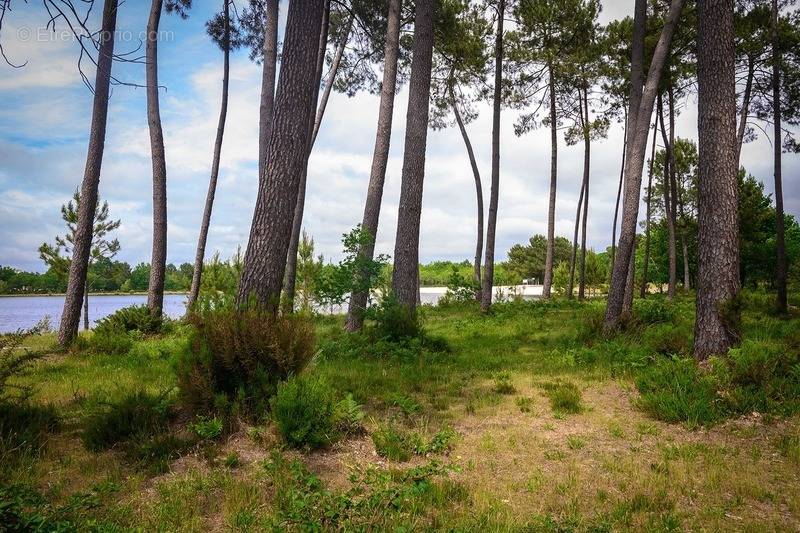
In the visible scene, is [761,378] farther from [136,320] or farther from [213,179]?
[213,179]

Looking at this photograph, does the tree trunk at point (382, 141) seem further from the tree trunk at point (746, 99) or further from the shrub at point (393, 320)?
the tree trunk at point (746, 99)

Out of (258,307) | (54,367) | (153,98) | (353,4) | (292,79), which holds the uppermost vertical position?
(353,4)

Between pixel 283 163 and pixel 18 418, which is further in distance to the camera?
pixel 283 163

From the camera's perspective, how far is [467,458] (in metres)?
3.75

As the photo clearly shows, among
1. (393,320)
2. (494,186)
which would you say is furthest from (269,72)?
(494,186)

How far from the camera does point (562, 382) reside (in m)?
6.08

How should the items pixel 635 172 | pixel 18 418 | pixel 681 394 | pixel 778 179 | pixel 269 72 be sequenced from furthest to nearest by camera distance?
pixel 778 179 < pixel 269 72 < pixel 635 172 < pixel 681 394 < pixel 18 418

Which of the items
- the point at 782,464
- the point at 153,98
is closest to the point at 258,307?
the point at 782,464

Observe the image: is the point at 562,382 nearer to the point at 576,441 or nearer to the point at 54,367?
the point at 576,441

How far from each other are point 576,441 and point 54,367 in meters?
7.93

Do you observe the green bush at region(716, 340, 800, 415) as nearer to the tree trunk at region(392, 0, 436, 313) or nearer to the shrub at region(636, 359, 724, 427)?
the shrub at region(636, 359, 724, 427)

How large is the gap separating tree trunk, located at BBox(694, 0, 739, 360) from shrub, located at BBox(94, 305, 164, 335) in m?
11.3

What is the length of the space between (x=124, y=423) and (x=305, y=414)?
5.42 ft

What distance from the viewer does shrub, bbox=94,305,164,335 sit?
10.2 m
